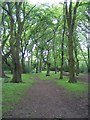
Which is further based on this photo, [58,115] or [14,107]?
[14,107]

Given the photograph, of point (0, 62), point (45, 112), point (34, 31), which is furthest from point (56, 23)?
point (45, 112)

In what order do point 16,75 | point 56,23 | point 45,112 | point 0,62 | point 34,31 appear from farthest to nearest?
point 34,31
point 56,23
point 0,62
point 16,75
point 45,112

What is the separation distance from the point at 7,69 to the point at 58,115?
43.4 metres

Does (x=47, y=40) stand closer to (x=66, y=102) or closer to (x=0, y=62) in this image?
(x=0, y=62)

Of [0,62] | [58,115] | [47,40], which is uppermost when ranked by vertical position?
[47,40]

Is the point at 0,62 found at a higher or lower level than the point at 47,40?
lower

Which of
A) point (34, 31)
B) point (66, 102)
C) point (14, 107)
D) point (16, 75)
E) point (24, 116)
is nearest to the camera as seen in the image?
point (24, 116)

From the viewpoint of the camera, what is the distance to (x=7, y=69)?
5356 cm

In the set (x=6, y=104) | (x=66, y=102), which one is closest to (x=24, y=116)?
(x=6, y=104)

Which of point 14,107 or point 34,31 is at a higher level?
point 34,31

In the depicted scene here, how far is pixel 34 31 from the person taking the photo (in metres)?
48.7

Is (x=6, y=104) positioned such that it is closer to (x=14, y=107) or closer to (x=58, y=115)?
(x=14, y=107)

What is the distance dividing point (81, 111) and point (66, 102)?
8.35 feet

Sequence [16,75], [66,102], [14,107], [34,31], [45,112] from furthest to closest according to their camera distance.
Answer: [34,31] < [16,75] < [66,102] < [14,107] < [45,112]
